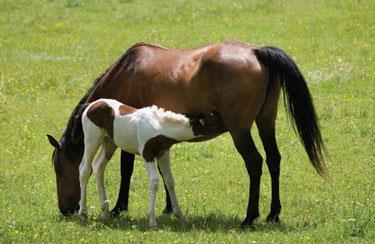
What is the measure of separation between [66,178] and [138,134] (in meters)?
1.65

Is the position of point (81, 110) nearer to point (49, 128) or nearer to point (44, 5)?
point (49, 128)

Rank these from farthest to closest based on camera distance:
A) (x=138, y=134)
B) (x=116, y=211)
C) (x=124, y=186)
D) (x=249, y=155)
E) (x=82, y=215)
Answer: (x=124, y=186), (x=116, y=211), (x=82, y=215), (x=138, y=134), (x=249, y=155)

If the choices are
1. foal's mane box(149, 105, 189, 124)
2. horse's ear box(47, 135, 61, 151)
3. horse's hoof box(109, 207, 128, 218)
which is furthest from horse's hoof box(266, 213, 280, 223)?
horse's ear box(47, 135, 61, 151)

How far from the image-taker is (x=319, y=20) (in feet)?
80.7

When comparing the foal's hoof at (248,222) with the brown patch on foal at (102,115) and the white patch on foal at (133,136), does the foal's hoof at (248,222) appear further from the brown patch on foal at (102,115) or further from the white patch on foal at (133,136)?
the brown patch on foal at (102,115)

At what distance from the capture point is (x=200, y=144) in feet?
47.1

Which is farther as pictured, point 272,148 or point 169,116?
point 272,148

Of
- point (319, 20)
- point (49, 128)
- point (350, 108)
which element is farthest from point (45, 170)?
point (319, 20)

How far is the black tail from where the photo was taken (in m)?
Result: 9.54

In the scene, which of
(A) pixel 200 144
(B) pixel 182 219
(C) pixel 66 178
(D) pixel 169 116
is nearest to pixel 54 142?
(C) pixel 66 178

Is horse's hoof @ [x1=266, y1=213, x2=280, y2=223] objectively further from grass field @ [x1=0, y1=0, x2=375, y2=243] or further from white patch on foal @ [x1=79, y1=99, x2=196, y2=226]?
white patch on foal @ [x1=79, y1=99, x2=196, y2=226]

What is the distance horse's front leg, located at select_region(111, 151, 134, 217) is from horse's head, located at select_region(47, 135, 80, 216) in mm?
536

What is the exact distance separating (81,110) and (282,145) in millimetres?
4948

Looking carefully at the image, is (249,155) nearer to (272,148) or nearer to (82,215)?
(272,148)
